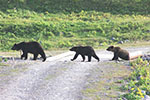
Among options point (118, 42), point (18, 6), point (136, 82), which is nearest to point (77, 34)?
point (118, 42)

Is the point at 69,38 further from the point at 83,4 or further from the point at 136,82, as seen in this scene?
the point at 136,82

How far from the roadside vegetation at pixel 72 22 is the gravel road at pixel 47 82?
1565 cm

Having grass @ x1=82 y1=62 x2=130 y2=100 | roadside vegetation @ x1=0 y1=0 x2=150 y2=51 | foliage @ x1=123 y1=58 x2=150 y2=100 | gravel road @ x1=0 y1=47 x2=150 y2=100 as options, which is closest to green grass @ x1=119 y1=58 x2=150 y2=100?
foliage @ x1=123 y1=58 x2=150 y2=100

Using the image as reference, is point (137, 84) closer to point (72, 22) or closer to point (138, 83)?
point (138, 83)

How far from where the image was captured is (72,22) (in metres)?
43.5

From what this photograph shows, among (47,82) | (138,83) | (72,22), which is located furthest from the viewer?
(72,22)

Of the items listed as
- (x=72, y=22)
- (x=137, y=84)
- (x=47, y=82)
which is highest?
(x=72, y=22)

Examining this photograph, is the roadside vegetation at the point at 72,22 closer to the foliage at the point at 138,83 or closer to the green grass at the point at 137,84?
the foliage at the point at 138,83

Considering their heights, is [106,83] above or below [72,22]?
below

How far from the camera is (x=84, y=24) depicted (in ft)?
139

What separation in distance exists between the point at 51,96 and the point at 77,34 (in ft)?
85.4

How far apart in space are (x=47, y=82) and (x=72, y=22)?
93.4 ft

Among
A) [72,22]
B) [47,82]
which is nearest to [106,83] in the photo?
[47,82]

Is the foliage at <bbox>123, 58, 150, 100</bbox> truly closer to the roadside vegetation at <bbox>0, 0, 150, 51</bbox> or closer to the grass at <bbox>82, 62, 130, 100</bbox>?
the grass at <bbox>82, 62, 130, 100</bbox>
